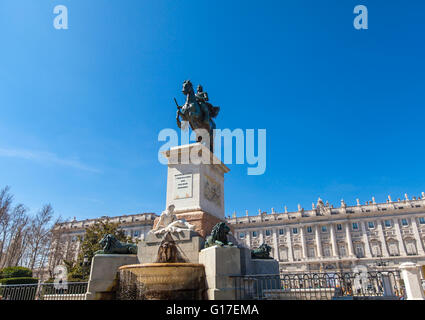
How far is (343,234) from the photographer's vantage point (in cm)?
7556

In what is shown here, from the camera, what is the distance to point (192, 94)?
43.4 feet

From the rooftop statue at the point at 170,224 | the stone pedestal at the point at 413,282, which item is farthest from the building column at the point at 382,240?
the rooftop statue at the point at 170,224

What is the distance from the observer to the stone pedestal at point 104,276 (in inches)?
331

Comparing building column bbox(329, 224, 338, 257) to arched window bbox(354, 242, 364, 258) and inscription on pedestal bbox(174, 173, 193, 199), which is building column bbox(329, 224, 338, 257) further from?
inscription on pedestal bbox(174, 173, 193, 199)

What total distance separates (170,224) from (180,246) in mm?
876

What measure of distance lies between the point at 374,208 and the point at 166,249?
80.0 metres

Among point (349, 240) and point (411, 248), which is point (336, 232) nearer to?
point (349, 240)

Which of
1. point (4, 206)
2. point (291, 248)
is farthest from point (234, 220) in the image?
point (4, 206)

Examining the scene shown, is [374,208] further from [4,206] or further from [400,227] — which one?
[4,206]

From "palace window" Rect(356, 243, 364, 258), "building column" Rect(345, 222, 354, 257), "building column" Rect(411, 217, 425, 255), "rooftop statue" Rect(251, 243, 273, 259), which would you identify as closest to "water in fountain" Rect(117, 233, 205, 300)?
"rooftop statue" Rect(251, 243, 273, 259)

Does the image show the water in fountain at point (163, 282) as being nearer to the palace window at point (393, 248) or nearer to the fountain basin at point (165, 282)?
the fountain basin at point (165, 282)
